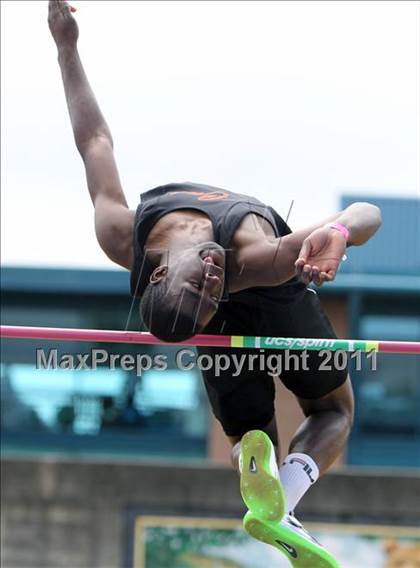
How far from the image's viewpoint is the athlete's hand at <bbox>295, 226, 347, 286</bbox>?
15.2 ft

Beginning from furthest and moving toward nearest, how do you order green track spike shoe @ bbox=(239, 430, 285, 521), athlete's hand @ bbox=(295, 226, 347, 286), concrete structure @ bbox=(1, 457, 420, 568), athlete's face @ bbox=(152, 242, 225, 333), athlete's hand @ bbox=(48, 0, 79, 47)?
concrete structure @ bbox=(1, 457, 420, 568) → athlete's hand @ bbox=(48, 0, 79, 47) → green track spike shoe @ bbox=(239, 430, 285, 521) → athlete's face @ bbox=(152, 242, 225, 333) → athlete's hand @ bbox=(295, 226, 347, 286)

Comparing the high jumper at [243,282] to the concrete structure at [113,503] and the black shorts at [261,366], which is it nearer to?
the black shorts at [261,366]

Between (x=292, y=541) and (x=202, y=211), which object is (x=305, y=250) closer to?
(x=202, y=211)

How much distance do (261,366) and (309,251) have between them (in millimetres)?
880

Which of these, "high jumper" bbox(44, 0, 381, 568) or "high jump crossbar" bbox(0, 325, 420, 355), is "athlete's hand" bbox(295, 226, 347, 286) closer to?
"high jumper" bbox(44, 0, 381, 568)

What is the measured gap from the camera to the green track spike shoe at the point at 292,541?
4.96 metres

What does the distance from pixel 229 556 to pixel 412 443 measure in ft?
13.5

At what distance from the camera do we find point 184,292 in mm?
4750

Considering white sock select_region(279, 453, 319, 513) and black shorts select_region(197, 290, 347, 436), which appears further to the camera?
black shorts select_region(197, 290, 347, 436)

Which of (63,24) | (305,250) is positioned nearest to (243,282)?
(305,250)

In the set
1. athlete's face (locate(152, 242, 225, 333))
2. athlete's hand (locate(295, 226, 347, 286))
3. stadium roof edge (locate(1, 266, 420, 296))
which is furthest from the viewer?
stadium roof edge (locate(1, 266, 420, 296))

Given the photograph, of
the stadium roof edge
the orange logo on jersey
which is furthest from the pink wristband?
the stadium roof edge

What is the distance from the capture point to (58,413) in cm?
1369

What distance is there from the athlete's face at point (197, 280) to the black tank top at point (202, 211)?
0.10 metres
